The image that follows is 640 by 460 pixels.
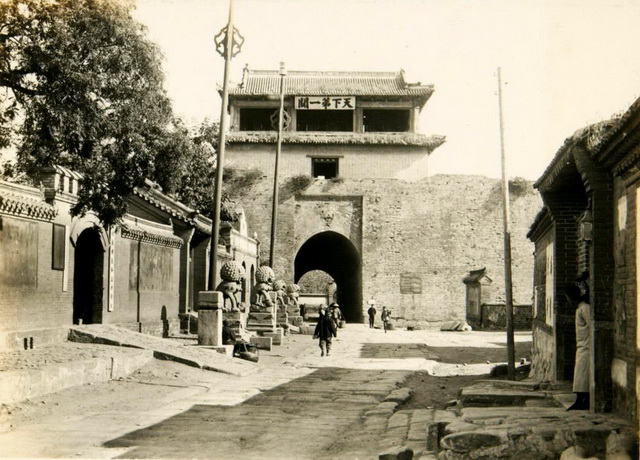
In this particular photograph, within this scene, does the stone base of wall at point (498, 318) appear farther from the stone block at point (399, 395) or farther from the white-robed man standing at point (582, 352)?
the white-robed man standing at point (582, 352)

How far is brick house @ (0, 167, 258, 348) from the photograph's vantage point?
12188 millimetres

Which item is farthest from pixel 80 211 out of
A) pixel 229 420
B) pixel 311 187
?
pixel 311 187

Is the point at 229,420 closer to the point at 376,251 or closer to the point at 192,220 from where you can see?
the point at 192,220

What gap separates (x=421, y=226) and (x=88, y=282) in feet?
82.7

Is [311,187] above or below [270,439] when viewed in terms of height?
above

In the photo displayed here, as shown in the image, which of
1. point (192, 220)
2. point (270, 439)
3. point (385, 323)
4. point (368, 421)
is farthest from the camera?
point (385, 323)

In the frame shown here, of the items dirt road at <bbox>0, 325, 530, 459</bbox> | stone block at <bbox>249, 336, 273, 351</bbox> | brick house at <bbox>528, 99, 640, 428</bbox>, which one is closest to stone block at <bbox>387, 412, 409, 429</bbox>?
dirt road at <bbox>0, 325, 530, 459</bbox>

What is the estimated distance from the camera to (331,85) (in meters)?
42.2

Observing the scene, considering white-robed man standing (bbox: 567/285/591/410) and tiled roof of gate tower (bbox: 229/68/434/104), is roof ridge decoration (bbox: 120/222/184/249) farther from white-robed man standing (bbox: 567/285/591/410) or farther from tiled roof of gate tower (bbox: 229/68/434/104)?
tiled roof of gate tower (bbox: 229/68/434/104)

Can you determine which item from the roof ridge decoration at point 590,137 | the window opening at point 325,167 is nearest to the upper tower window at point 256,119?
the window opening at point 325,167

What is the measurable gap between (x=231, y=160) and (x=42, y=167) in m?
27.0

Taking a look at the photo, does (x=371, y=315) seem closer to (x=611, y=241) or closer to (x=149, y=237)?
(x=149, y=237)

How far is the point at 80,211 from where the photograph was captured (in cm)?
1414

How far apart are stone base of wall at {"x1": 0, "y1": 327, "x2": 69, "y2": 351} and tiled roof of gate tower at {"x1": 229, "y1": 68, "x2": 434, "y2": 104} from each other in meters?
28.9
